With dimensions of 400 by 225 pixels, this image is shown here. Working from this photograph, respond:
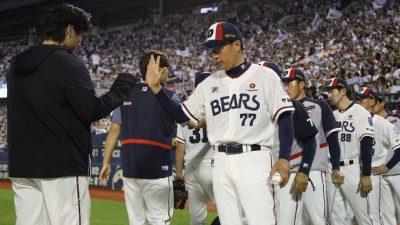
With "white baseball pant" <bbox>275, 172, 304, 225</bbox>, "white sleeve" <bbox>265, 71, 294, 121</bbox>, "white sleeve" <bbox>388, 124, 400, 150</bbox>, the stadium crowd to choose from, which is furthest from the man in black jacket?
the stadium crowd

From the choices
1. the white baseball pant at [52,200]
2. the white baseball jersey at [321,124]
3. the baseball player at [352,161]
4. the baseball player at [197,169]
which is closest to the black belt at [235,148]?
the white baseball pant at [52,200]

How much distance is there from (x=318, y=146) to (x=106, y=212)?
5.49m

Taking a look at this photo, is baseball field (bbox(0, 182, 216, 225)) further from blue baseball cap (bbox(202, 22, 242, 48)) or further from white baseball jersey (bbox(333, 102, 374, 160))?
blue baseball cap (bbox(202, 22, 242, 48))

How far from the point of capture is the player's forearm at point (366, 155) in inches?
215

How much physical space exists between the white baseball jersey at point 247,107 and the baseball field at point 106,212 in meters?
4.51

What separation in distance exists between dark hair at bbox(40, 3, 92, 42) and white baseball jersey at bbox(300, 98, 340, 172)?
105 inches

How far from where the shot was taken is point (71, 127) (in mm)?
2775

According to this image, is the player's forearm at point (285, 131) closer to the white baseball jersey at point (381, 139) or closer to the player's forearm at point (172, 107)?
the player's forearm at point (172, 107)

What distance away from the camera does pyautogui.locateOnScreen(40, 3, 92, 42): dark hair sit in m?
2.90

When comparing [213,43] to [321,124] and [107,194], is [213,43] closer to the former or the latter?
[321,124]

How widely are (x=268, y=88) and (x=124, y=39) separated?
30183 millimetres

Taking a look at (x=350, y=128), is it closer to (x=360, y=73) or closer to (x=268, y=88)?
(x=268, y=88)

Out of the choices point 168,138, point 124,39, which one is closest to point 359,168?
point 168,138

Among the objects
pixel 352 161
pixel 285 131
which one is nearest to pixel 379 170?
pixel 352 161
